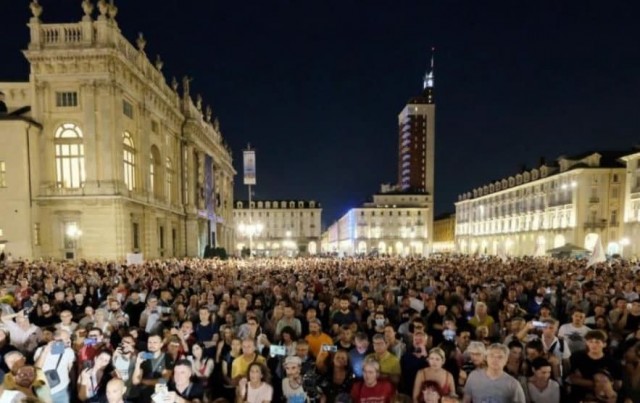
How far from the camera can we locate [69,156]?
31.8 m

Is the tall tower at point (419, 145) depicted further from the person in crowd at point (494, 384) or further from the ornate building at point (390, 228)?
the person in crowd at point (494, 384)

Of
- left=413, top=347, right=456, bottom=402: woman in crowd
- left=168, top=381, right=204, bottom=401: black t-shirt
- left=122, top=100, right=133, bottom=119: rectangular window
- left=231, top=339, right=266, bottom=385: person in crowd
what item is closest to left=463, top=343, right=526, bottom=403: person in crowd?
left=413, top=347, right=456, bottom=402: woman in crowd

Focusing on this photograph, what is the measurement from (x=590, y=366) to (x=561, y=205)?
215ft

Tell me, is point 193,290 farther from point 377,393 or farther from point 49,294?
point 377,393

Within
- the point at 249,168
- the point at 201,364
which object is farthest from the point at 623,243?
the point at 201,364

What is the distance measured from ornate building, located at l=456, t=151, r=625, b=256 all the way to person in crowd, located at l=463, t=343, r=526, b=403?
42891 mm

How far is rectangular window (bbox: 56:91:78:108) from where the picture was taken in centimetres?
3130

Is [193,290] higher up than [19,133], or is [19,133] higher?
[19,133]

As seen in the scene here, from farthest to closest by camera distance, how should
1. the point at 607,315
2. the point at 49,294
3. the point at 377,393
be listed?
1. the point at 49,294
2. the point at 607,315
3. the point at 377,393

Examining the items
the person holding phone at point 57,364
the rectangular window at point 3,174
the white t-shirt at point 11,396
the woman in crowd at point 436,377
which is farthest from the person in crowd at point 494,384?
the rectangular window at point 3,174

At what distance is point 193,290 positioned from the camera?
13.7 meters

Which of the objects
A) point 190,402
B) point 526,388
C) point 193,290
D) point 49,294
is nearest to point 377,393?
point 526,388

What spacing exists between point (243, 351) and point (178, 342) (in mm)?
1119

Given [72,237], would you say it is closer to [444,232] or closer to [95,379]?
[95,379]
